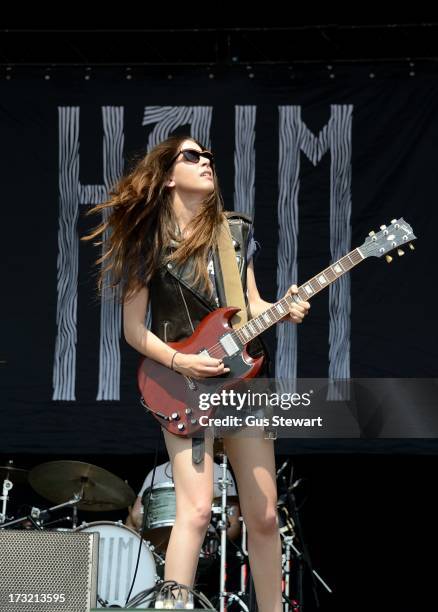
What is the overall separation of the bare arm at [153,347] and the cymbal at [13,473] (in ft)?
9.05

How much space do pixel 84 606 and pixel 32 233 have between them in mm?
3850

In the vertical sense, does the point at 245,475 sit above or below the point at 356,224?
below

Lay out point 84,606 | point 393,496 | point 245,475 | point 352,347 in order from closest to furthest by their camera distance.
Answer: point 84,606
point 245,475
point 352,347
point 393,496

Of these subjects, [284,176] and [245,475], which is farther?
[284,176]

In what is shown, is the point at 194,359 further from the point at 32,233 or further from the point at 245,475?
the point at 32,233

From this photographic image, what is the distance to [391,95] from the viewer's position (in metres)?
7.01

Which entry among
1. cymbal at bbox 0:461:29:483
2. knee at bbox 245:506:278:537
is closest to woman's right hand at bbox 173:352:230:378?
knee at bbox 245:506:278:537

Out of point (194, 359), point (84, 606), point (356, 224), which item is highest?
point (356, 224)

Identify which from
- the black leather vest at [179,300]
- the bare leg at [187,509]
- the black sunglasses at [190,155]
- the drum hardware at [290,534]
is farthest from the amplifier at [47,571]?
the drum hardware at [290,534]

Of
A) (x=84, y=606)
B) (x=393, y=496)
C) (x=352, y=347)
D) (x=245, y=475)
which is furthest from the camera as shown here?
(x=393, y=496)

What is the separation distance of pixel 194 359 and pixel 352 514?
357 cm

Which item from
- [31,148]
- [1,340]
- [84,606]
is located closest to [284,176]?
[31,148]

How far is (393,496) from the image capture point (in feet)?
24.6

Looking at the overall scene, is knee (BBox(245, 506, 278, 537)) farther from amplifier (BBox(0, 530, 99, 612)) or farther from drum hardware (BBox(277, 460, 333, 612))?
drum hardware (BBox(277, 460, 333, 612))
